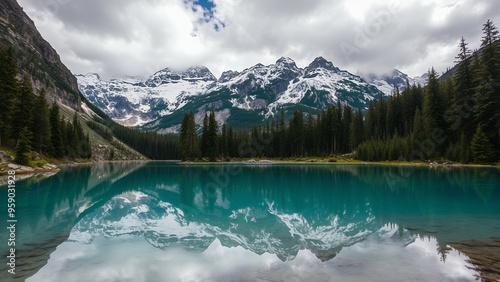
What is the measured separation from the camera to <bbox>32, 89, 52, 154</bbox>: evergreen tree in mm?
70125

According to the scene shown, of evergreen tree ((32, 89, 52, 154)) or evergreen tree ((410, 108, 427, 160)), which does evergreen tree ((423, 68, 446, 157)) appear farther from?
evergreen tree ((32, 89, 52, 154))

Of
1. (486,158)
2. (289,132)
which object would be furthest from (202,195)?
(289,132)

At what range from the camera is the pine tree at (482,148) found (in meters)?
58.8

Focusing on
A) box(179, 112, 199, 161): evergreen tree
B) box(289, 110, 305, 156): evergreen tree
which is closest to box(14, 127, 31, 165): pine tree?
box(179, 112, 199, 161): evergreen tree

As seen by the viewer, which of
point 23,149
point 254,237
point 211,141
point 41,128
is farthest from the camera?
point 211,141

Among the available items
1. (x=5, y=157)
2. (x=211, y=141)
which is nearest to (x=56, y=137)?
(x=5, y=157)

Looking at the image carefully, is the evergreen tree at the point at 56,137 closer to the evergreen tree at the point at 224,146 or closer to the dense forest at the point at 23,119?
the dense forest at the point at 23,119

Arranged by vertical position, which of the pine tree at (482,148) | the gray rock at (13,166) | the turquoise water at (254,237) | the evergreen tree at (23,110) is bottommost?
the turquoise water at (254,237)

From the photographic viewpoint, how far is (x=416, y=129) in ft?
262

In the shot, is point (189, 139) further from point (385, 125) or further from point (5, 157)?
point (385, 125)

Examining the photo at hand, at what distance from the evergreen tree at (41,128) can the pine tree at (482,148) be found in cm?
Answer: 9729

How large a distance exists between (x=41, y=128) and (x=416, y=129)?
9643cm

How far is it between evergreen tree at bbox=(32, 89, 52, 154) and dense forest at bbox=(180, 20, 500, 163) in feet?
144

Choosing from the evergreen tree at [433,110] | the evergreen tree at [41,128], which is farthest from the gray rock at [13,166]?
the evergreen tree at [433,110]
